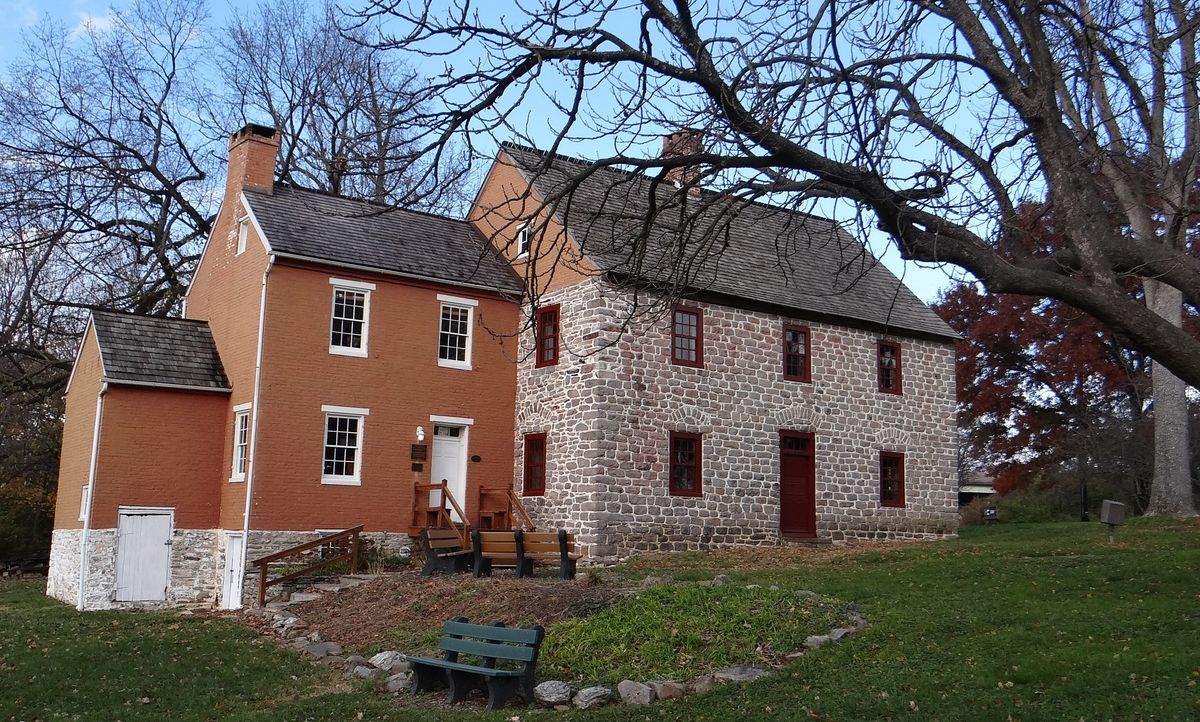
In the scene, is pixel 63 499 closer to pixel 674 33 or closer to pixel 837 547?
pixel 837 547

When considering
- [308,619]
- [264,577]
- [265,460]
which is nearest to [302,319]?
[265,460]

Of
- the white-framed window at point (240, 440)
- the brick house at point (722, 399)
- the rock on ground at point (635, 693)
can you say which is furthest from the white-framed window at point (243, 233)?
the rock on ground at point (635, 693)

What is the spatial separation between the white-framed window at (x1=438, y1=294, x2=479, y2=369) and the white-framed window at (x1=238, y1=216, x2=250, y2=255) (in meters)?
4.11

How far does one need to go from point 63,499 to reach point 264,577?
7.55 meters

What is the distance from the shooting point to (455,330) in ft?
72.2

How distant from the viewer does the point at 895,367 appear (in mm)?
24734

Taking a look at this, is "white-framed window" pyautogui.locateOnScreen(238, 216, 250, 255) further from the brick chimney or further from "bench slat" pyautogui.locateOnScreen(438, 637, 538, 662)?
"bench slat" pyautogui.locateOnScreen(438, 637, 538, 662)

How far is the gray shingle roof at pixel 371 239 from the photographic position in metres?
20.5

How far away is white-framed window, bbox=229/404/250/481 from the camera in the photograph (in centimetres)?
1995

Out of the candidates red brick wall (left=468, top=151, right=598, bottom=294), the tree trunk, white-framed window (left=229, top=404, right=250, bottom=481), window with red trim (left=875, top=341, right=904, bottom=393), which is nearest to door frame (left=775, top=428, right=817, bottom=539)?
window with red trim (left=875, top=341, right=904, bottom=393)

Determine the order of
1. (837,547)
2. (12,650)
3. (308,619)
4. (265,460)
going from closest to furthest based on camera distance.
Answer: (12,650)
(308,619)
(265,460)
(837,547)

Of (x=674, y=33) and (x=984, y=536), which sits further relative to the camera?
(x=984, y=536)

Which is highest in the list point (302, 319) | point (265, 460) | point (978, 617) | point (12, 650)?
point (302, 319)

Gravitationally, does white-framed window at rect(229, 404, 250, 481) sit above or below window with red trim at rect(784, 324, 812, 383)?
below
